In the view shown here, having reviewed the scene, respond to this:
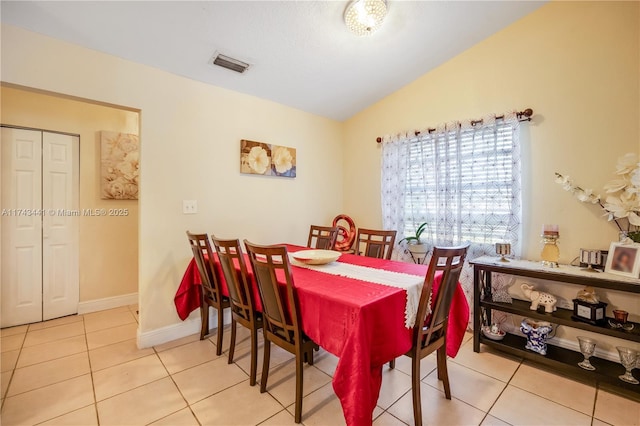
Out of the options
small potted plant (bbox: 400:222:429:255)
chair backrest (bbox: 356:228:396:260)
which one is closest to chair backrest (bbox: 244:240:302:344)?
chair backrest (bbox: 356:228:396:260)

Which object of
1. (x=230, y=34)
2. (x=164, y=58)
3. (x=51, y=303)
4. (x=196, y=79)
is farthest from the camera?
(x=51, y=303)

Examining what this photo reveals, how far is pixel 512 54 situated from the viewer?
7.95 feet

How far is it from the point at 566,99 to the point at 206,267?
322 centimetres

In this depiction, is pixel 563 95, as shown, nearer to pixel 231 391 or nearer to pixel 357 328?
pixel 357 328

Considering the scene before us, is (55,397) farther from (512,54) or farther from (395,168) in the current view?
(512,54)

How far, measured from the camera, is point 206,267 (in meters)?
2.24

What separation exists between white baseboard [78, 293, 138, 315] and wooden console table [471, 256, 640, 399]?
12.5ft

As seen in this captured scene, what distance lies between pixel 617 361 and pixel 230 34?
3.79 meters

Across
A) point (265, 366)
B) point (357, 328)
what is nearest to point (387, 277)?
point (357, 328)

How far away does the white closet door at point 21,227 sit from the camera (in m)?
2.64

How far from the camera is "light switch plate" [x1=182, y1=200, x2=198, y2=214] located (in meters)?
2.54

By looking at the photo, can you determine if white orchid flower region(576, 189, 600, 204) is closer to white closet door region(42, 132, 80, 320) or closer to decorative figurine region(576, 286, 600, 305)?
decorative figurine region(576, 286, 600, 305)

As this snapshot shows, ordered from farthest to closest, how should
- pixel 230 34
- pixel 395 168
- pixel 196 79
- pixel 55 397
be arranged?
1. pixel 395 168
2. pixel 196 79
3. pixel 230 34
4. pixel 55 397

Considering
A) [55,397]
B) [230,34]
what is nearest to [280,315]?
[55,397]
